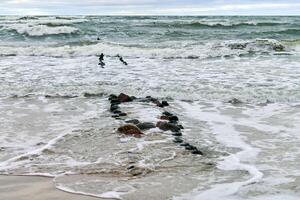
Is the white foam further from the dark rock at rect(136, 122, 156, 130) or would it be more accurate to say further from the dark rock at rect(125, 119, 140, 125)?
the dark rock at rect(125, 119, 140, 125)

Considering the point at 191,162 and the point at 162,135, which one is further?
the point at 162,135

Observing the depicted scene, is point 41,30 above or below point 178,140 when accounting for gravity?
above

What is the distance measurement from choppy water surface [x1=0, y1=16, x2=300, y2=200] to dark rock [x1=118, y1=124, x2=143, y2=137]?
101mm

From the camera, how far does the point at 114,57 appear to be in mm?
17125

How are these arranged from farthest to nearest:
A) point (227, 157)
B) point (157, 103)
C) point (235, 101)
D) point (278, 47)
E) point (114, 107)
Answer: point (278, 47) < point (235, 101) < point (157, 103) < point (114, 107) < point (227, 157)

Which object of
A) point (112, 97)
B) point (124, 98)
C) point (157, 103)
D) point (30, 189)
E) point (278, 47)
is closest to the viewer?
point (30, 189)

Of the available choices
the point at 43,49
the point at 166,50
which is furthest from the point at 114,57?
the point at 43,49

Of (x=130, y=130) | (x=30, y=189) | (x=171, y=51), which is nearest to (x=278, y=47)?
(x=171, y=51)

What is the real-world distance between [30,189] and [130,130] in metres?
2.19

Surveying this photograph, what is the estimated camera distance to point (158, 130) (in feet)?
21.4

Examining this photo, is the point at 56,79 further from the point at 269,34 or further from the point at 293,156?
the point at 269,34

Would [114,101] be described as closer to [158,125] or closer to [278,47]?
[158,125]

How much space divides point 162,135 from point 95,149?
1.03 metres

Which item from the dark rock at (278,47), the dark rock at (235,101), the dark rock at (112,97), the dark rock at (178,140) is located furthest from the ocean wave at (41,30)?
the dark rock at (178,140)
